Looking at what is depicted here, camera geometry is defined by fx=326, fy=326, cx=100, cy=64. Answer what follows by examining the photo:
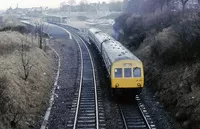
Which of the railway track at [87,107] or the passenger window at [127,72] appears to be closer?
the railway track at [87,107]

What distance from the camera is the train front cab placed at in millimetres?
19312

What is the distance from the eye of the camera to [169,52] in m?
24.0

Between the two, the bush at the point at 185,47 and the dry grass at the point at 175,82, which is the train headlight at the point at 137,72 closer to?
the dry grass at the point at 175,82

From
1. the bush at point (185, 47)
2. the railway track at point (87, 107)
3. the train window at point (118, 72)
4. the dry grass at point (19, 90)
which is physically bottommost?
the railway track at point (87, 107)

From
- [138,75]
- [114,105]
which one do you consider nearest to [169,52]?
[138,75]

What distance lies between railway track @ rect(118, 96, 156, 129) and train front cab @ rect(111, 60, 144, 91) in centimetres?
117

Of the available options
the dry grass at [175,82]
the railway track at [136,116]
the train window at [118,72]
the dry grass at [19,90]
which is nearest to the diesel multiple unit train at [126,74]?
the train window at [118,72]

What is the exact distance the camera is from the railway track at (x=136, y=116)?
1585 centimetres

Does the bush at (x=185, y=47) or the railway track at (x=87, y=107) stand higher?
the bush at (x=185, y=47)

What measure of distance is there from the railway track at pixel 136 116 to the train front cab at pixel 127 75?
117cm

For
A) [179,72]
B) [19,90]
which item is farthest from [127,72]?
[19,90]

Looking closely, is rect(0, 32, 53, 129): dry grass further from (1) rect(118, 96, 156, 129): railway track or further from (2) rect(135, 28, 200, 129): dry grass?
(2) rect(135, 28, 200, 129): dry grass

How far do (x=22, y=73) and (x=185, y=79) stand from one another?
35.7 feet

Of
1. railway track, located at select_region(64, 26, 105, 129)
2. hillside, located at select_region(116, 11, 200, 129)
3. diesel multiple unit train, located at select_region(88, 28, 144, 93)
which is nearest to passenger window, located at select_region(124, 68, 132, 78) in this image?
diesel multiple unit train, located at select_region(88, 28, 144, 93)
